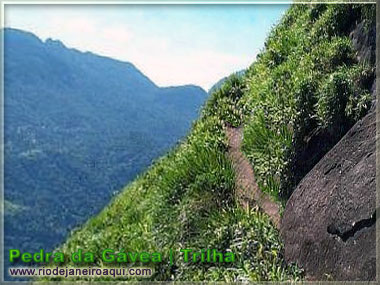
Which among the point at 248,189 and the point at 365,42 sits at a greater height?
the point at 365,42

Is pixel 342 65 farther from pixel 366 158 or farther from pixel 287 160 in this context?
pixel 366 158

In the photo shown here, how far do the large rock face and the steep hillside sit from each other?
12.9 inches

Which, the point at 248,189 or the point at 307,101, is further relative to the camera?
the point at 248,189

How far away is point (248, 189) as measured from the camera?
330 inches

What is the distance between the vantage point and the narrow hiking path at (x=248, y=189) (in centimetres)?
791

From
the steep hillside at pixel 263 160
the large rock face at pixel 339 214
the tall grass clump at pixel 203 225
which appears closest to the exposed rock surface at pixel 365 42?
the steep hillside at pixel 263 160

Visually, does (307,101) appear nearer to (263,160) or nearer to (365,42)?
→ (263,160)

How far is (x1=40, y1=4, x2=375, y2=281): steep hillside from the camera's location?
7.31 m

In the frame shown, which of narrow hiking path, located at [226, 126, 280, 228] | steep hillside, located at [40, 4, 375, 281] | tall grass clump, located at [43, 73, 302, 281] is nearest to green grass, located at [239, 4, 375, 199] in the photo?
steep hillside, located at [40, 4, 375, 281]

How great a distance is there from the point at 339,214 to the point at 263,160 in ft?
7.29

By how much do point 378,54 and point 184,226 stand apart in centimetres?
360

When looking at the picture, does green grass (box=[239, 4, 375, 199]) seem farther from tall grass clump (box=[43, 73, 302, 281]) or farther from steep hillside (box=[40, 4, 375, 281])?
tall grass clump (box=[43, 73, 302, 281])

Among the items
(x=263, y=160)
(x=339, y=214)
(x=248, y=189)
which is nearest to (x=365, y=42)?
(x=263, y=160)

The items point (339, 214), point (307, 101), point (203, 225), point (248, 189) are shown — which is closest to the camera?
point (339, 214)
